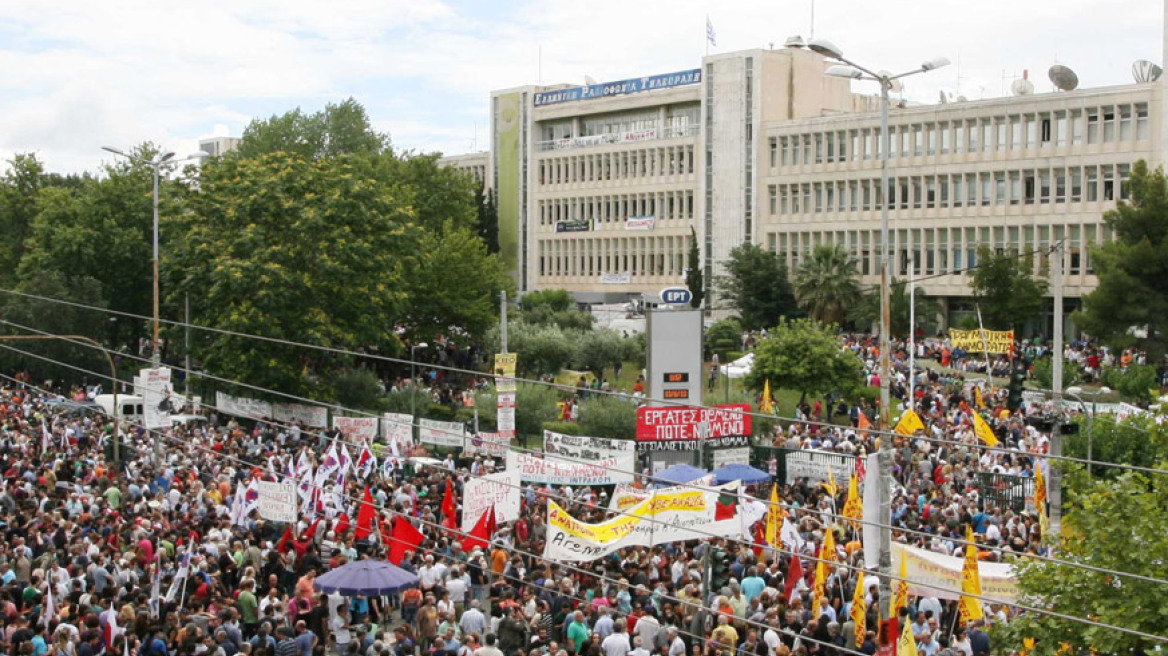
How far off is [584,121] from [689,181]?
10800 millimetres

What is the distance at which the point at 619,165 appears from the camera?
94375 mm

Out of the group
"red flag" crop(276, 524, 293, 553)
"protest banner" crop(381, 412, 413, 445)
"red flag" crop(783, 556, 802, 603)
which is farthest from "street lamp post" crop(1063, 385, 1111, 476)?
"protest banner" crop(381, 412, 413, 445)

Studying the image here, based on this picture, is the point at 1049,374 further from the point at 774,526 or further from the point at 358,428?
the point at 774,526

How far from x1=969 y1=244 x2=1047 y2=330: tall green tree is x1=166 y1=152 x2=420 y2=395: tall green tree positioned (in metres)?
→ 29.8

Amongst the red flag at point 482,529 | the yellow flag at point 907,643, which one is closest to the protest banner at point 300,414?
the red flag at point 482,529

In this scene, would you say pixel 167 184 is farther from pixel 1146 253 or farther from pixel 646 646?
pixel 646 646

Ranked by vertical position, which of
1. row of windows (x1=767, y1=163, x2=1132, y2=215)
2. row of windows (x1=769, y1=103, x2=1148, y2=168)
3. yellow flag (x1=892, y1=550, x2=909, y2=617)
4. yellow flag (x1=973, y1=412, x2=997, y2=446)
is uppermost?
row of windows (x1=769, y1=103, x2=1148, y2=168)

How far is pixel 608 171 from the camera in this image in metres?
95.3

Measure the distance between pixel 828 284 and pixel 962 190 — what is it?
9.37m

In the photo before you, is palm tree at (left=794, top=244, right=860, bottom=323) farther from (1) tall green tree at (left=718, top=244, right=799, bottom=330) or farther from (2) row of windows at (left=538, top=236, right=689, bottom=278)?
(2) row of windows at (left=538, top=236, right=689, bottom=278)

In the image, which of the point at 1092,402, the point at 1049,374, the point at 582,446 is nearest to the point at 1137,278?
the point at 1049,374

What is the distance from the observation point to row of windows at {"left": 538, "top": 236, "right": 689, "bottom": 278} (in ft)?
301

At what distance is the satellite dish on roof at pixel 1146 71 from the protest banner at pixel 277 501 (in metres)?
58.4

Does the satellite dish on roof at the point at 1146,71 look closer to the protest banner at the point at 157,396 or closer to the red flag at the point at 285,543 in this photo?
the protest banner at the point at 157,396
